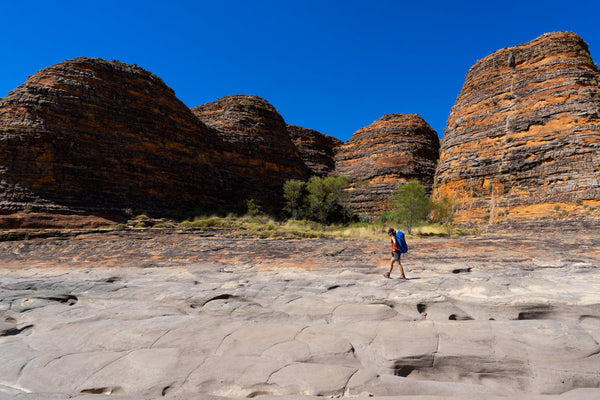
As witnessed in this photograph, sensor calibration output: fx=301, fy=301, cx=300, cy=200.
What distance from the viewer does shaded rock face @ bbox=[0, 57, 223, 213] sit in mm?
19156

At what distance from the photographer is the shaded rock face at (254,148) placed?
33844 mm

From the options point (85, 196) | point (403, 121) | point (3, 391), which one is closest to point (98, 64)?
point (85, 196)

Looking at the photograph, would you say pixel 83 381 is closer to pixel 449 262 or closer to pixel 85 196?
pixel 449 262

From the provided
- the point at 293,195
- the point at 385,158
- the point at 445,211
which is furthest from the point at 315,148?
the point at 445,211

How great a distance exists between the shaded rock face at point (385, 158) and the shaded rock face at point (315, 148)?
1.85 meters

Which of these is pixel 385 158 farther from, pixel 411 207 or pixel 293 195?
pixel 411 207

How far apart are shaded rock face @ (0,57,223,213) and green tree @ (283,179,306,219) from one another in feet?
27.7

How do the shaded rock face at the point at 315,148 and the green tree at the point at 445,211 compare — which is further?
the shaded rock face at the point at 315,148

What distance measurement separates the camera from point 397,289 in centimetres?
591

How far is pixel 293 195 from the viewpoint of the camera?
3484cm

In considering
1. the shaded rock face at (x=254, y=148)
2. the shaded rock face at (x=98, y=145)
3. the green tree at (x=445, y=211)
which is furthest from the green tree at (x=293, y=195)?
the green tree at (x=445, y=211)

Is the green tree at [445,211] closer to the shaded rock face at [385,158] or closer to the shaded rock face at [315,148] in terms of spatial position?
the shaded rock face at [385,158]

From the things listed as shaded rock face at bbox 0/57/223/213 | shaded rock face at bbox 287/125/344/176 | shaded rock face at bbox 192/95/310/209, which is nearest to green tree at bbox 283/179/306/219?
shaded rock face at bbox 192/95/310/209

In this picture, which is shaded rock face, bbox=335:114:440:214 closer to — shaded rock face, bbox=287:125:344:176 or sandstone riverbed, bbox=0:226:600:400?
shaded rock face, bbox=287:125:344:176
